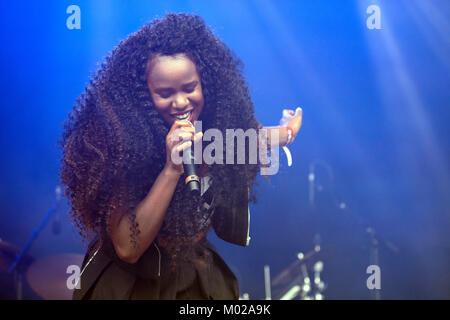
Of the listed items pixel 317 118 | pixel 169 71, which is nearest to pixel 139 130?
pixel 169 71

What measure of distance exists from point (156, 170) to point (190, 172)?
0.86ft

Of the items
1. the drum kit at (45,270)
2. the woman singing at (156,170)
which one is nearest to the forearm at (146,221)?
the woman singing at (156,170)

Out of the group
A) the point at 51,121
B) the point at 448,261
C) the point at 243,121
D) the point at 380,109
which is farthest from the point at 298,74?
the point at 448,261

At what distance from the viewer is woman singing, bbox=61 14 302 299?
3.75 feet

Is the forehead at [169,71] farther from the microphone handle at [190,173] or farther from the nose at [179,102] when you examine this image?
the microphone handle at [190,173]

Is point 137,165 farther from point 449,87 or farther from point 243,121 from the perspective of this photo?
point 449,87

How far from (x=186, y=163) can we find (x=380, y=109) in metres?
2.55

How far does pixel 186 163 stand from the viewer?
108 cm

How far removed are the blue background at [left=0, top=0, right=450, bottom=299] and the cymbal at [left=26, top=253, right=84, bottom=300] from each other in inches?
11.8

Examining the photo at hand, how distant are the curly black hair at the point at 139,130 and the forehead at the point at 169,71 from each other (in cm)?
2

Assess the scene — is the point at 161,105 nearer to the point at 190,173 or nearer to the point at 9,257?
the point at 190,173

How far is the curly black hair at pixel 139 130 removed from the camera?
46.6 inches

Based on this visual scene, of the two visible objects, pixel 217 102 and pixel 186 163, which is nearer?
pixel 186 163

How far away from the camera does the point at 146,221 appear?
1.12 meters
